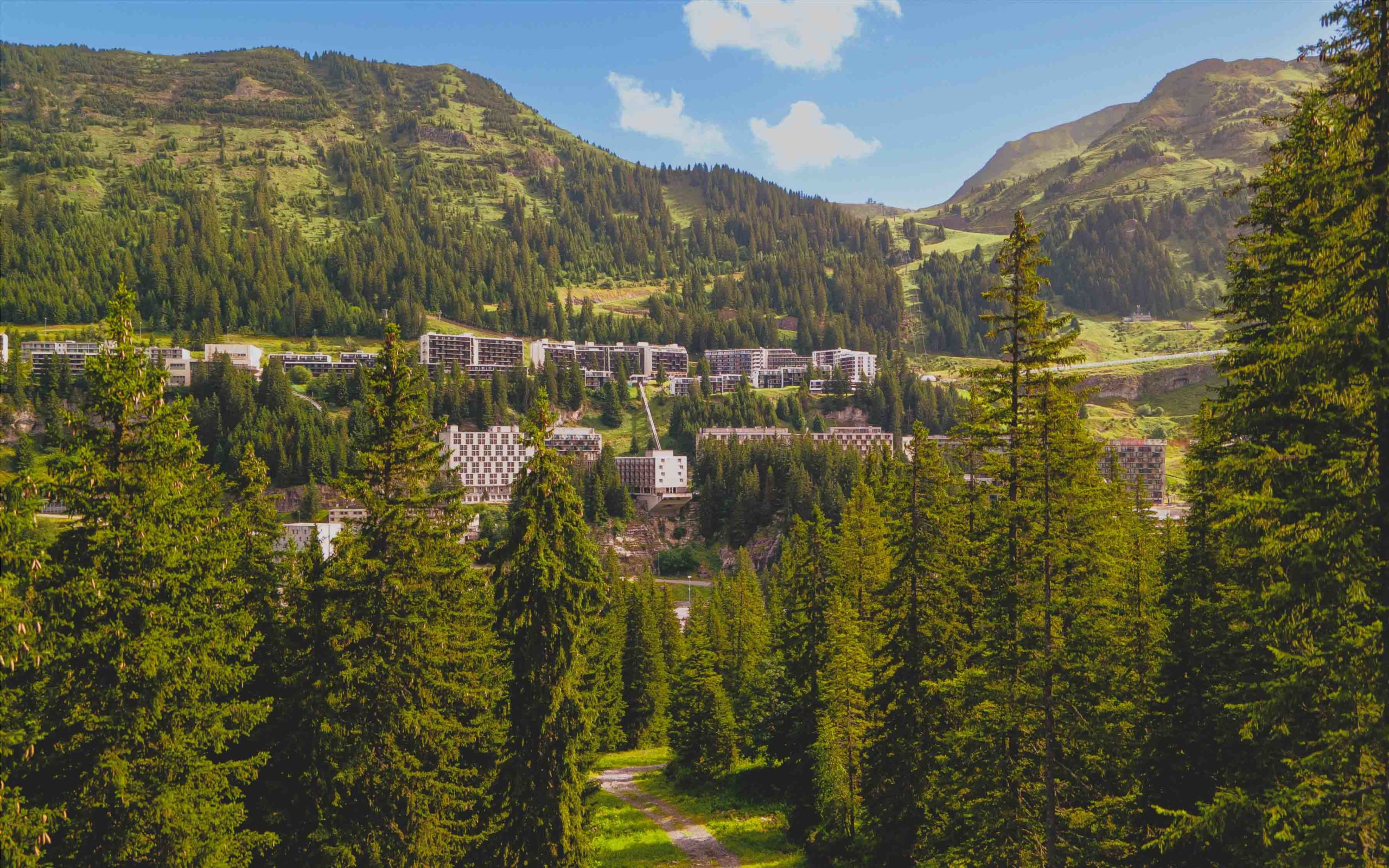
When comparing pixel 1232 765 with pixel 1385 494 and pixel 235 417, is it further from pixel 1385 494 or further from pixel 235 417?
pixel 235 417

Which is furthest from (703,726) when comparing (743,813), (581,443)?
(581,443)

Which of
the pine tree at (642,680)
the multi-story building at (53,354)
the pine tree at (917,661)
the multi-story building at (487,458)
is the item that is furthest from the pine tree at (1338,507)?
the multi-story building at (53,354)

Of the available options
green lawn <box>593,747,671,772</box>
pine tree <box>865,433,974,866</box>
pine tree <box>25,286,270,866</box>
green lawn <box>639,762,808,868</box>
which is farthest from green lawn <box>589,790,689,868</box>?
pine tree <box>25,286,270,866</box>

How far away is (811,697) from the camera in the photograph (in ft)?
150

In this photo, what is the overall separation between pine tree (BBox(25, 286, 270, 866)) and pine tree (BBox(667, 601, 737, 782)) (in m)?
43.7

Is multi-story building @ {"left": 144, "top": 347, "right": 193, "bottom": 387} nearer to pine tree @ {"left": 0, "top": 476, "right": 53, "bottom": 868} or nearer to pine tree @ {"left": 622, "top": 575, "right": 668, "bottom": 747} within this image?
pine tree @ {"left": 622, "top": 575, "right": 668, "bottom": 747}

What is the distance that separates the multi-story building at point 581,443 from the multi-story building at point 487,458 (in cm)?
724

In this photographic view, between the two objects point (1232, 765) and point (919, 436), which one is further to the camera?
point (919, 436)

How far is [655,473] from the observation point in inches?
6777

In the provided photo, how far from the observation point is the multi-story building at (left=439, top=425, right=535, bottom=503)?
178500 mm

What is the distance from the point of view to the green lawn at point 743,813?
45.0m

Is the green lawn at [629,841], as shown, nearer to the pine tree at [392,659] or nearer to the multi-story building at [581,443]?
the pine tree at [392,659]

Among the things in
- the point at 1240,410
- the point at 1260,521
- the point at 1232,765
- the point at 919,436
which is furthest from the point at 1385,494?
the point at 919,436

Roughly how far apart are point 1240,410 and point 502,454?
17286cm
